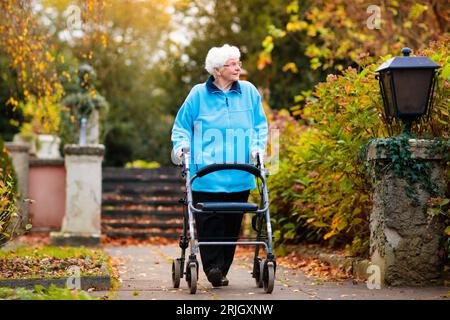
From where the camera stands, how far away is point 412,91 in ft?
19.4

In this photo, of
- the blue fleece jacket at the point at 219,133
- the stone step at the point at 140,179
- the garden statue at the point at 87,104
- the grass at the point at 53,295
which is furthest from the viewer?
the stone step at the point at 140,179

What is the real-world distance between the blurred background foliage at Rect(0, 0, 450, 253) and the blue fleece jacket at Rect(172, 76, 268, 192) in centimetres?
103

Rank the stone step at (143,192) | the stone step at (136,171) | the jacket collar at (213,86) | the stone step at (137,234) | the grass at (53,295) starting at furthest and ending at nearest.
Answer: the stone step at (136,171) → the stone step at (143,192) → the stone step at (137,234) → the jacket collar at (213,86) → the grass at (53,295)

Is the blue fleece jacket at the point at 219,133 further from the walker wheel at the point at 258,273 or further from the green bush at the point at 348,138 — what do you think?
the green bush at the point at 348,138

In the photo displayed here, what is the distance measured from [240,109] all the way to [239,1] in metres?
15.3

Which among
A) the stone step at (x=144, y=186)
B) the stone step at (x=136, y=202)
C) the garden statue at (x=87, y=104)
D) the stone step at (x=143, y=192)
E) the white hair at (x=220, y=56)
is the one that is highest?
the garden statue at (x=87, y=104)

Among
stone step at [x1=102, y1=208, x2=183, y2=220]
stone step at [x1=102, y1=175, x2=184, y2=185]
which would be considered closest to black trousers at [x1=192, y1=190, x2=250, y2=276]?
stone step at [x1=102, y1=208, x2=183, y2=220]

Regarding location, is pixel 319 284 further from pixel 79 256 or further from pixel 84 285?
pixel 79 256

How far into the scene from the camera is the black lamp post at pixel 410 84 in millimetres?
5871

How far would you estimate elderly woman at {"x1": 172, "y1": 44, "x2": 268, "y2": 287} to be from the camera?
5980 mm

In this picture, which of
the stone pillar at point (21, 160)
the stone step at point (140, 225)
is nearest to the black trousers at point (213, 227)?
the stone step at point (140, 225)

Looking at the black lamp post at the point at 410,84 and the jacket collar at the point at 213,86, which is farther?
the jacket collar at the point at 213,86

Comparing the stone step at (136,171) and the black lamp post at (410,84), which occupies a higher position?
the black lamp post at (410,84)

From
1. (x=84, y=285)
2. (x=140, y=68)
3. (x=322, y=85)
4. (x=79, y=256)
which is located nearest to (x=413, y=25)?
(x=322, y=85)
